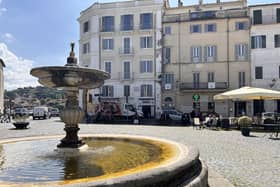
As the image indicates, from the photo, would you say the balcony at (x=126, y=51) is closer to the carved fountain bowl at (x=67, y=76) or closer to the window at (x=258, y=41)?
the window at (x=258, y=41)

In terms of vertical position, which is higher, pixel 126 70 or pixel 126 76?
pixel 126 70

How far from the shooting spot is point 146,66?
1654 inches

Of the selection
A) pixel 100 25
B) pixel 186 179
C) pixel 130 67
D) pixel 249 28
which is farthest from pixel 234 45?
pixel 186 179

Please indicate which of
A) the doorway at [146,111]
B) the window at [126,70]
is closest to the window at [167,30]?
the window at [126,70]

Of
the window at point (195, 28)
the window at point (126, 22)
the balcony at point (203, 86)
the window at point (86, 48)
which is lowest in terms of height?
the balcony at point (203, 86)

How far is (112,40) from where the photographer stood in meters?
43.5

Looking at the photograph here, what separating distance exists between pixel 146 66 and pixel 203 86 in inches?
327

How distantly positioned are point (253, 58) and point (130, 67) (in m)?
16.4

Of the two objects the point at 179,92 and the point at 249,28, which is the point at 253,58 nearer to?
the point at 249,28

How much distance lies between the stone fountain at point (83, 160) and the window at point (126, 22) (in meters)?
A: 35.2

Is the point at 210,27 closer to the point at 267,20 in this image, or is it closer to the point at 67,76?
the point at 267,20

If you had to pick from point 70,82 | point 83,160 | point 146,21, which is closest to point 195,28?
point 146,21

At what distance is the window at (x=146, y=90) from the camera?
41.3 metres

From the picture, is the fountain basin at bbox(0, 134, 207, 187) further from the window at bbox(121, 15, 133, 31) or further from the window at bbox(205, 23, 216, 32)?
the window at bbox(121, 15, 133, 31)
